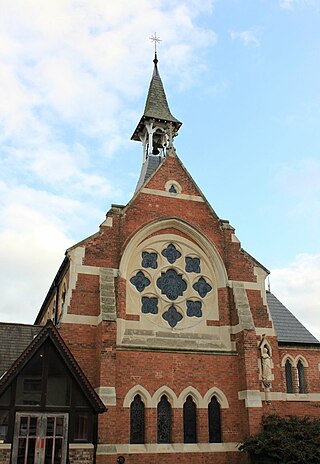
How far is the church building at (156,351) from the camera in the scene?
14.0 meters

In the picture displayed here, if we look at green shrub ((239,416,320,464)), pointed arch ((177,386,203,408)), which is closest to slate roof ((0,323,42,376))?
pointed arch ((177,386,203,408))

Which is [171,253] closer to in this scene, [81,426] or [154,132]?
[81,426]

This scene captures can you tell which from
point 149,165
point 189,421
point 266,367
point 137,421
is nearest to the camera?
point 137,421

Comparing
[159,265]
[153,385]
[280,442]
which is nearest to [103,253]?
[159,265]

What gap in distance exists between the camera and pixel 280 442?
15930 mm

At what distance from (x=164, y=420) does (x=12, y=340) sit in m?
6.21

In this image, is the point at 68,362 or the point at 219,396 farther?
the point at 219,396

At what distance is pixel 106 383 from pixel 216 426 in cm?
500

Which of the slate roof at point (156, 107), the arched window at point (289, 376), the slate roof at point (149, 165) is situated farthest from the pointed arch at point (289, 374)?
the slate roof at point (156, 107)

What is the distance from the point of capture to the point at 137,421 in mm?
17078

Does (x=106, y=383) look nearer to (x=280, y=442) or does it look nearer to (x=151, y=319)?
(x=151, y=319)

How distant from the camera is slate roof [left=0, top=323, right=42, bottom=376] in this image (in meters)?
15.8

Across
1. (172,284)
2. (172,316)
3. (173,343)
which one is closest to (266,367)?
(173,343)

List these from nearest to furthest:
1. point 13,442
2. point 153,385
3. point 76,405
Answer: point 13,442
point 76,405
point 153,385
